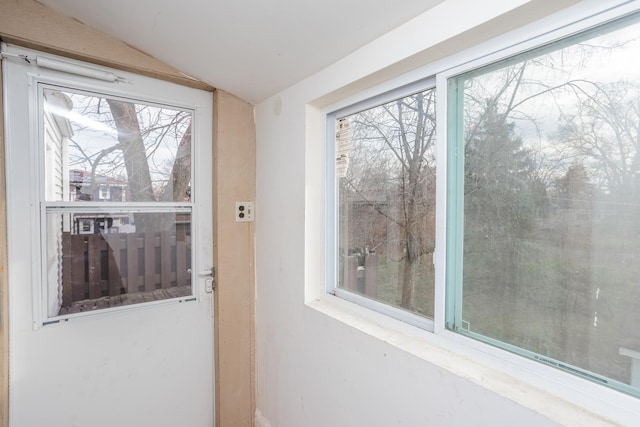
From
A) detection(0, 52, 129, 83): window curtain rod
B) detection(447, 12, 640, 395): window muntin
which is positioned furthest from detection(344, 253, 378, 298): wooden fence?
detection(0, 52, 129, 83): window curtain rod

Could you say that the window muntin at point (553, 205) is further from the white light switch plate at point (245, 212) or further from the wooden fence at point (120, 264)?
the wooden fence at point (120, 264)

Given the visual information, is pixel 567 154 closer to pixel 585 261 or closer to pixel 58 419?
pixel 585 261

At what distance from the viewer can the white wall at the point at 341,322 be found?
0.89m

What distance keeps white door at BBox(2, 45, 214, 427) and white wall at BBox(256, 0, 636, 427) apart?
0.41 meters

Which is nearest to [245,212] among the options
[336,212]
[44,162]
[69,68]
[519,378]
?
[336,212]

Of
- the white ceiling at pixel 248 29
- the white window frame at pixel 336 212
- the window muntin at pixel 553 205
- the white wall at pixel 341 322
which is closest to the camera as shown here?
the window muntin at pixel 553 205

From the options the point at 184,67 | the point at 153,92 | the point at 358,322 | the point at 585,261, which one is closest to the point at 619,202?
the point at 585,261

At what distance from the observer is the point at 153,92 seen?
1.77m

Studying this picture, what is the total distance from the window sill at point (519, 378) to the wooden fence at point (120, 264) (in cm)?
123

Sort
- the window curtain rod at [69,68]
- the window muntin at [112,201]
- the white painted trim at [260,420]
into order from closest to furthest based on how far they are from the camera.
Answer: the window curtain rod at [69,68] < the window muntin at [112,201] < the white painted trim at [260,420]

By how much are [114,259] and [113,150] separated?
1.94ft

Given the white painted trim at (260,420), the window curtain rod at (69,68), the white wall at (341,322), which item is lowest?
the white painted trim at (260,420)

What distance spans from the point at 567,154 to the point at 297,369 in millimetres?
1553

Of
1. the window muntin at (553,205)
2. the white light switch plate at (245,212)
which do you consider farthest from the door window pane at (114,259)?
the window muntin at (553,205)
